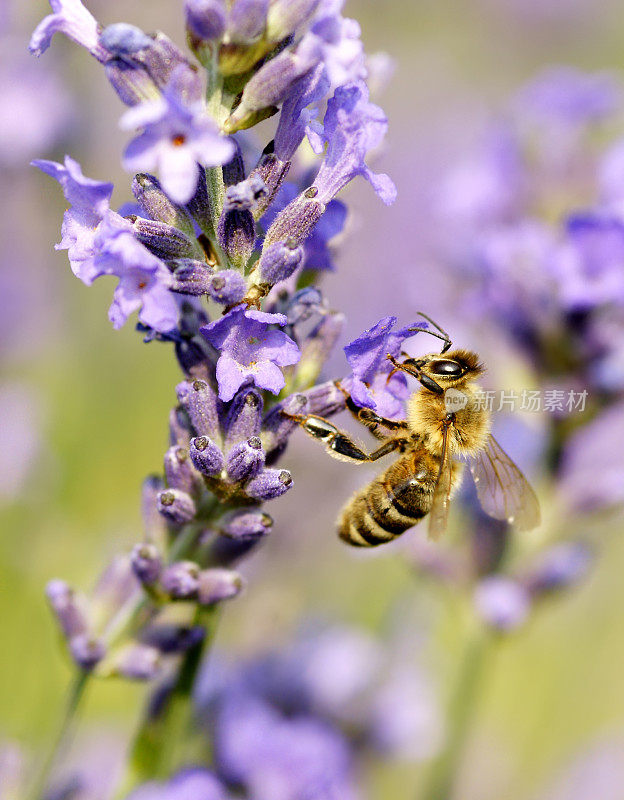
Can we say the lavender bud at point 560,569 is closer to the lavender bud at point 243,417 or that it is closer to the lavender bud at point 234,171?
the lavender bud at point 243,417

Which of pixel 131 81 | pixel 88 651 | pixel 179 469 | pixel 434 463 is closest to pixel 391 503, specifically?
pixel 434 463

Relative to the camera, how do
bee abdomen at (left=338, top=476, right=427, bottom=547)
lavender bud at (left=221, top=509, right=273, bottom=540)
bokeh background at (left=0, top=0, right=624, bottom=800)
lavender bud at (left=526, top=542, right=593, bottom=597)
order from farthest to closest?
bokeh background at (left=0, top=0, right=624, bottom=800) < lavender bud at (left=526, top=542, right=593, bottom=597) < bee abdomen at (left=338, top=476, right=427, bottom=547) < lavender bud at (left=221, top=509, right=273, bottom=540)

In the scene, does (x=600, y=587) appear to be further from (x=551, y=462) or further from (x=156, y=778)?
(x=156, y=778)

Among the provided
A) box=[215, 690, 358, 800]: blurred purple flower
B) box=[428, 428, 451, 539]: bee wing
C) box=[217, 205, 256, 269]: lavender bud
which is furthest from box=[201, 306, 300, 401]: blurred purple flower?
box=[215, 690, 358, 800]: blurred purple flower

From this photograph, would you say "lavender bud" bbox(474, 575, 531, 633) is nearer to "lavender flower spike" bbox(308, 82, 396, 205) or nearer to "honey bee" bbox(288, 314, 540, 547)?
"honey bee" bbox(288, 314, 540, 547)

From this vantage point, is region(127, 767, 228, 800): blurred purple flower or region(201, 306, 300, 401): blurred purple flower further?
region(127, 767, 228, 800): blurred purple flower

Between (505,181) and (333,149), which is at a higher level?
(505,181)

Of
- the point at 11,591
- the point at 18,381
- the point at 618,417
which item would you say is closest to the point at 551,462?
the point at 618,417
